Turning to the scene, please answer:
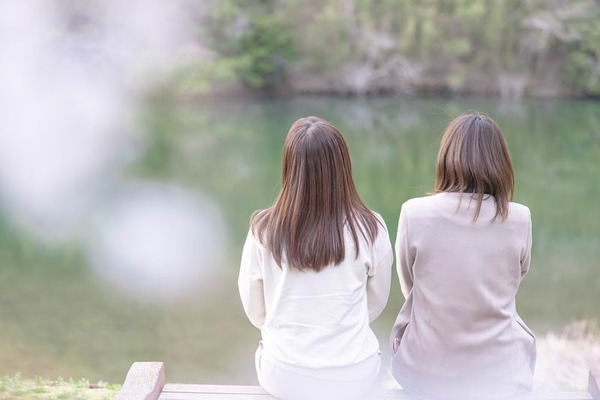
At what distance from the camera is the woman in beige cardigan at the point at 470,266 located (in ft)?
5.12

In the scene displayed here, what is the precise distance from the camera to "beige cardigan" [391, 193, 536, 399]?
5.12 ft

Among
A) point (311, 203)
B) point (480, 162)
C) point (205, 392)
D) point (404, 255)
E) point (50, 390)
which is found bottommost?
point (50, 390)

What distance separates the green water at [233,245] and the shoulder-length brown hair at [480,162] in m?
0.63

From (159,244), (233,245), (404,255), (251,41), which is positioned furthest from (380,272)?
(251,41)

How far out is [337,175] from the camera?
5.09 feet

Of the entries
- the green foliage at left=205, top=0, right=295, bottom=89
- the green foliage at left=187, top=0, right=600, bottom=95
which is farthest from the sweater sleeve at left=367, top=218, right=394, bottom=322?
the green foliage at left=205, top=0, right=295, bottom=89

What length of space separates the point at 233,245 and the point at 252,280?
4044 mm

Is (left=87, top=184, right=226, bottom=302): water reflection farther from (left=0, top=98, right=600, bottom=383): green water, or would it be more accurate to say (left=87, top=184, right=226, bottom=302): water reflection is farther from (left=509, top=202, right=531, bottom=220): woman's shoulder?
A: (left=509, top=202, right=531, bottom=220): woman's shoulder

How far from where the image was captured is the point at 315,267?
1.54 m

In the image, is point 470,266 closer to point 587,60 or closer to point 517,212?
point 517,212

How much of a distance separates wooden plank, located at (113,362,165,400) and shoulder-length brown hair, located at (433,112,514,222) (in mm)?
776

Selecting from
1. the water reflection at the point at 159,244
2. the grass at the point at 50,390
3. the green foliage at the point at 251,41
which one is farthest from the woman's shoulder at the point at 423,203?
the green foliage at the point at 251,41

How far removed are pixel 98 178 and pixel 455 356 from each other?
7.09 m

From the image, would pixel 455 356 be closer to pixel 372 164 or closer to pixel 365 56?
pixel 372 164
